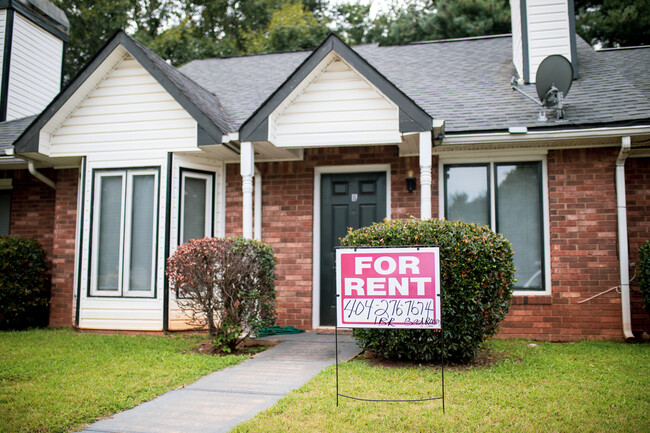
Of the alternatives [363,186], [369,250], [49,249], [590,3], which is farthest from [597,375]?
[590,3]

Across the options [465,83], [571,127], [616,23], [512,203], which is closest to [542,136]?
[571,127]

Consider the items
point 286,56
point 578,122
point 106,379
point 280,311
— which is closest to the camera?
point 106,379

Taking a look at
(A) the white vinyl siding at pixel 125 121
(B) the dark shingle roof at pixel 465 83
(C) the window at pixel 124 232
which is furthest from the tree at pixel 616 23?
(C) the window at pixel 124 232

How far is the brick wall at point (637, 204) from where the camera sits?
7289 millimetres

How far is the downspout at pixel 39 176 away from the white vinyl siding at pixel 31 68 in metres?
3.37

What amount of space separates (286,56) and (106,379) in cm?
894

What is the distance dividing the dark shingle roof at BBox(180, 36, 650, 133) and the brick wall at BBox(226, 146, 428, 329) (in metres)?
1.02

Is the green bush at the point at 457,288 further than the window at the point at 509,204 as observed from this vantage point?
No

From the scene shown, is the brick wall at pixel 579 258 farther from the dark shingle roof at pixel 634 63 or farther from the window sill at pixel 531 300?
the dark shingle roof at pixel 634 63

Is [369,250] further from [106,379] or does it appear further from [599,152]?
[599,152]

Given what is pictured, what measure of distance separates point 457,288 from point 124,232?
529 centimetres

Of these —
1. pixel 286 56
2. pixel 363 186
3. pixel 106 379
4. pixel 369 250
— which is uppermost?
pixel 286 56

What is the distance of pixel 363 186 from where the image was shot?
813cm

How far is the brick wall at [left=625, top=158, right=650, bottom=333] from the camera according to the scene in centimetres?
729
